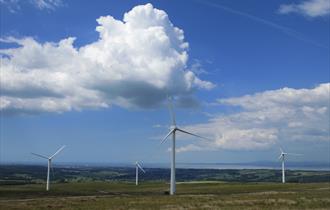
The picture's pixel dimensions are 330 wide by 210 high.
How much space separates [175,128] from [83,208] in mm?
43764

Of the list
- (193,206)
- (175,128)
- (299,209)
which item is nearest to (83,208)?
(193,206)

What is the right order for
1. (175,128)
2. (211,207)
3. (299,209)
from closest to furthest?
(299,209) < (211,207) < (175,128)

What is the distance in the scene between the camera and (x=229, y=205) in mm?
56500

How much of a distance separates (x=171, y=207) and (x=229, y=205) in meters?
6.88

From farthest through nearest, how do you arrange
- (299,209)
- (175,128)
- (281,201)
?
(175,128), (281,201), (299,209)

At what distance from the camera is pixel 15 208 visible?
2162 inches

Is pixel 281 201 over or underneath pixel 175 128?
underneath

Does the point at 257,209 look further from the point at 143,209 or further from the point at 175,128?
the point at 175,128

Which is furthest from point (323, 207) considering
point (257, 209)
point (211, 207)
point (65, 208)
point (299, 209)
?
point (65, 208)

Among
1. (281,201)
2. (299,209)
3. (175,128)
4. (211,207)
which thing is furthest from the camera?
(175,128)

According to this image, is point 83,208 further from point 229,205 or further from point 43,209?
point 229,205

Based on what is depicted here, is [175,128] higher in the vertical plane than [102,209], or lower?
higher

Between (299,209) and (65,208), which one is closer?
(299,209)

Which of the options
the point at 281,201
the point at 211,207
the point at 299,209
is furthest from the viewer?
the point at 281,201
